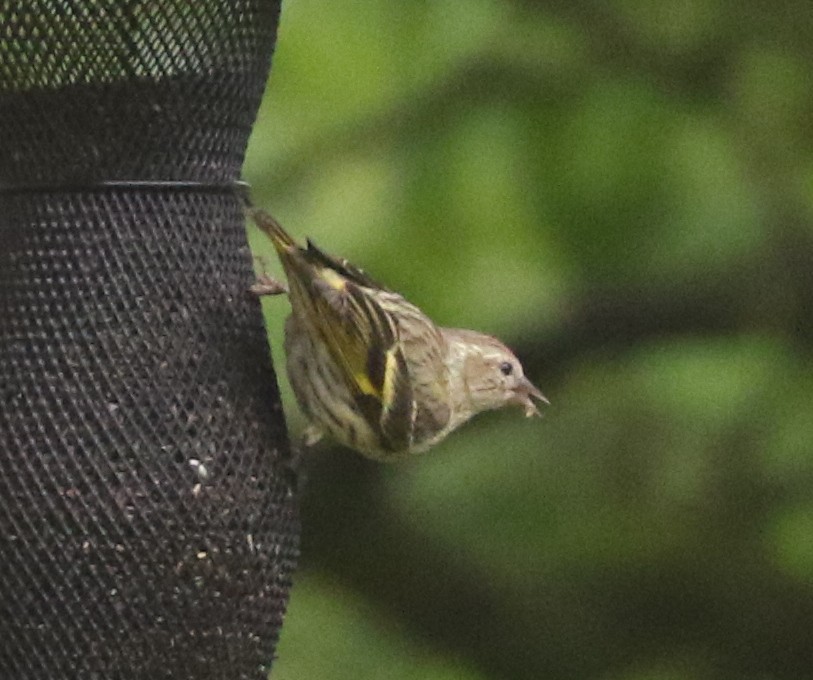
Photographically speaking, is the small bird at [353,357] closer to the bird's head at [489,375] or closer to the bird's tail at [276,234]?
the bird's tail at [276,234]

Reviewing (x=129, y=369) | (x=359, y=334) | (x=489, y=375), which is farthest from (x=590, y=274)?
(x=129, y=369)

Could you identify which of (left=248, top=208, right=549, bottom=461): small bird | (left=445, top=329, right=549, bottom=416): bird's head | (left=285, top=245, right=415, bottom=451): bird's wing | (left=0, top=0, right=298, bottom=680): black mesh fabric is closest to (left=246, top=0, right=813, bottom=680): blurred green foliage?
(left=445, top=329, right=549, bottom=416): bird's head

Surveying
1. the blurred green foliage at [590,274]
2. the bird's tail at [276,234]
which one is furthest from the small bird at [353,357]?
the blurred green foliage at [590,274]

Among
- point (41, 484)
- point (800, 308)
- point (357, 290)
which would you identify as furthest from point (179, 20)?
point (800, 308)

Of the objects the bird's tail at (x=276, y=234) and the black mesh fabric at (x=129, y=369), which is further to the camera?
the bird's tail at (x=276, y=234)

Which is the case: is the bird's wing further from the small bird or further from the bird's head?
the bird's head

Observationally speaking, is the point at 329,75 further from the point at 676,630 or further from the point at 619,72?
the point at 676,630
